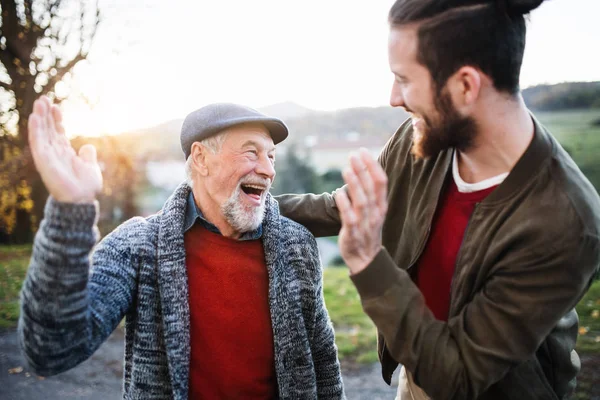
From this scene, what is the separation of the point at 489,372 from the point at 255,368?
1102 mm

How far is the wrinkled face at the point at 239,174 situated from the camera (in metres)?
2.33

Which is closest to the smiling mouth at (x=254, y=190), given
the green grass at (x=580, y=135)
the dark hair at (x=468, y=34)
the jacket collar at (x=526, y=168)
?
the dark hair at (x=468, y=34)

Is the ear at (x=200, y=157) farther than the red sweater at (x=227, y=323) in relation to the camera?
Yes

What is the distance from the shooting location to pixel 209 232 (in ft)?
7.80

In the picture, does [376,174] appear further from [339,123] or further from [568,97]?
[339,123]

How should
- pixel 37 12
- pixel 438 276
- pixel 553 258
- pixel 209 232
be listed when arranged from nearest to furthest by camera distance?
pixel 553 258 → pixel 438 276 → pixel 209 232 → pixel 37 12

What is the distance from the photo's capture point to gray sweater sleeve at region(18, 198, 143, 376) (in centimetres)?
152

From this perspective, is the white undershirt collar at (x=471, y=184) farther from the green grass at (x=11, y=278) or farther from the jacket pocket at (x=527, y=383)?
the green grass at (x=11, y=278)

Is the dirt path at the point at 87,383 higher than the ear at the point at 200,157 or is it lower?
lower

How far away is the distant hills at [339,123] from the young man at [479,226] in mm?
4096

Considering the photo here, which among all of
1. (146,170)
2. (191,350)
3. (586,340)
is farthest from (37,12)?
(586,340)

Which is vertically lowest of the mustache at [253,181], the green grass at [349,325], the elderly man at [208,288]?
the green grass at [349,325]

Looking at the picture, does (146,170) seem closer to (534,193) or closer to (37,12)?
(37,12)

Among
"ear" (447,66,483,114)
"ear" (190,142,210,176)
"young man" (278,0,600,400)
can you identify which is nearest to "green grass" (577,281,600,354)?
"young man" (278,0,600,400)
